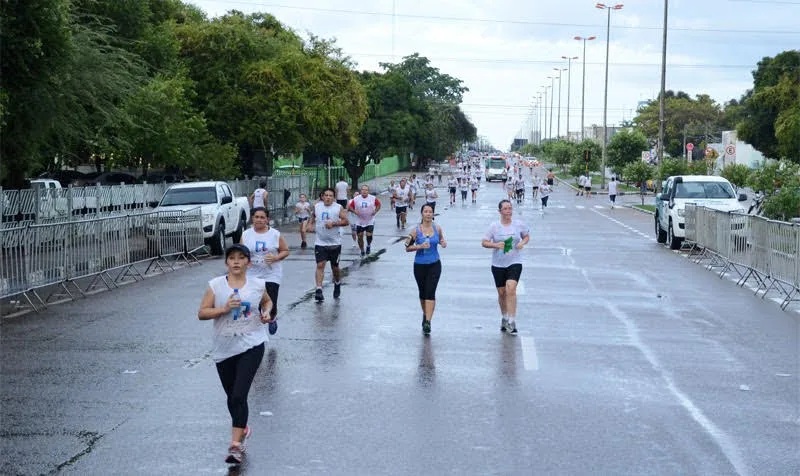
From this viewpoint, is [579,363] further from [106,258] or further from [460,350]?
[106,258]

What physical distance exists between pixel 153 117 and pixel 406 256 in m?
13.6

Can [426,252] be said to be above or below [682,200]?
below

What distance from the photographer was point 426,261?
1378 centimetres

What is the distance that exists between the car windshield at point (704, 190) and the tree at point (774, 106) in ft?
144

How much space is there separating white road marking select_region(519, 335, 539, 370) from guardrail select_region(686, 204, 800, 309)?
572 cm

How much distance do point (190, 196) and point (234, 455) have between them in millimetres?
21759

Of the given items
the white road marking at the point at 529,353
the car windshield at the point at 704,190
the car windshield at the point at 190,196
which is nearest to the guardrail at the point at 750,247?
the car windshield at the point at 704,190

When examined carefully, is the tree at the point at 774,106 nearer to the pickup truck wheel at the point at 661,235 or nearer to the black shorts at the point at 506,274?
the pickup truck wheel at the point at 661,235

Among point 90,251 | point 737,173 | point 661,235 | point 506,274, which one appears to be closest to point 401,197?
point 661,235

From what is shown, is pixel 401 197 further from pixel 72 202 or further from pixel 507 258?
pixel 507 258

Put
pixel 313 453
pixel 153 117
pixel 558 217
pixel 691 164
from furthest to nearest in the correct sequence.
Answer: pixel 691 164 < pixel 558 217 < pixel 153 117 < pixel 313 453

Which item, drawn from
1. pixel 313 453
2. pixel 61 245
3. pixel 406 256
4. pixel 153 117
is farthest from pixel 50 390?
pixel 153 117

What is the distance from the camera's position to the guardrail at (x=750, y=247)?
17312mm

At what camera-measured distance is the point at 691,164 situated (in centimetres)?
5100
